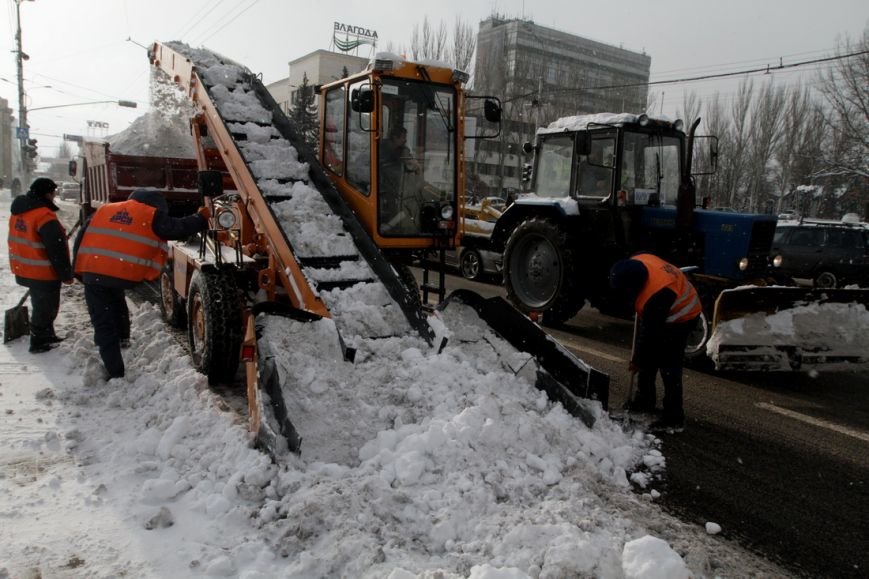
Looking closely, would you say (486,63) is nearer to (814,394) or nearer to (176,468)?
(814,394)

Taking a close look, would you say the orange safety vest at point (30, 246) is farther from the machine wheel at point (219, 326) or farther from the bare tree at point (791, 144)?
the bare tree at point (791, 144)

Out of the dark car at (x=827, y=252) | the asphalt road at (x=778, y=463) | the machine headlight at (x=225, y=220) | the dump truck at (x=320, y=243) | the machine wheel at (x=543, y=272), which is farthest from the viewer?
the dark car at (x=827, y=252)

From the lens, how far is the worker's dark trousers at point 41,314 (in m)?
5.67

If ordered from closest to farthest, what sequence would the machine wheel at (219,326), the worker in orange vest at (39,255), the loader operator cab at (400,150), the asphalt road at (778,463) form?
the asphalt road at (778,463) < the machine wheel at (219,326) < the loader operator cab at (400,150) < the worker in orange vest at (39,255)

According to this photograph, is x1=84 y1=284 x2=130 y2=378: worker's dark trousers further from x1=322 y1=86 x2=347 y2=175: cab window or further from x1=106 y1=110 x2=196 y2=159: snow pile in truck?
x1=106 y1=110 x2=196 y2=159: snow pile in truck

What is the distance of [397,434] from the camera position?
138 inches

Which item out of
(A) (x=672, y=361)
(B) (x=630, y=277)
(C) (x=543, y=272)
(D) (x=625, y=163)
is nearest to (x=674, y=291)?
(B) (x=630, y=277)

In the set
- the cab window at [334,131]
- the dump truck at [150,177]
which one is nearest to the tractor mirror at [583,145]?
the cab window at [334,131]

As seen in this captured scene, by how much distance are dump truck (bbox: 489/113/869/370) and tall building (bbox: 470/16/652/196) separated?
2139 cm

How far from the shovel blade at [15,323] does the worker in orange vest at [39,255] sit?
A: 0.36 m

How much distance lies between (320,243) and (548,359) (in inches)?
80.8

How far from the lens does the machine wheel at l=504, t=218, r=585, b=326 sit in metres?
7.57

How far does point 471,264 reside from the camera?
12.1 m

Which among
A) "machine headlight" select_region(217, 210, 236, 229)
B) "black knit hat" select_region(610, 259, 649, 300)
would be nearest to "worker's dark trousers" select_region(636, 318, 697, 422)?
"black knit hat" select_region(610, 259, 649, 300)
